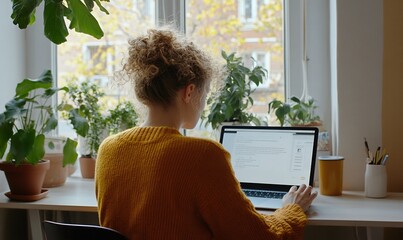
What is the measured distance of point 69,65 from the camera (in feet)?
8.57

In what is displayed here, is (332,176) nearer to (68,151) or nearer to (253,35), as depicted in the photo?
(253,35)

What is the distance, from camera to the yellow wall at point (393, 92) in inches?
84.0

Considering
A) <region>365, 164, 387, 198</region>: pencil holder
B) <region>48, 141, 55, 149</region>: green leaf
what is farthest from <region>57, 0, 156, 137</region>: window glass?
<region>365, 164, 387, 198</region>: pencil holder

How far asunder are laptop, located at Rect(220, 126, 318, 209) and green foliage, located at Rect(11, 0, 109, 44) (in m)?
0.67

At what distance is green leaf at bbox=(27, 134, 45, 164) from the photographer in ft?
6.64

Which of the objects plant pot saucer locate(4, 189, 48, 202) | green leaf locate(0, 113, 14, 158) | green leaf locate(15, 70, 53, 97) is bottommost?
plant pot saucer locate(4, 189, 48, 202)

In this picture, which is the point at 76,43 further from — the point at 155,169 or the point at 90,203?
the point at 155,169

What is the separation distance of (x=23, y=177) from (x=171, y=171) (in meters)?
0.87

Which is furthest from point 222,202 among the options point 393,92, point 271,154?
point 393,92

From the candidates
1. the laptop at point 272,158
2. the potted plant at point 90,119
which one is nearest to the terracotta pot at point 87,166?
the potted plant at point 90,119

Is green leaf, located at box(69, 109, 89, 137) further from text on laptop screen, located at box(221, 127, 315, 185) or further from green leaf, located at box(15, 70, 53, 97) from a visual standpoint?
text on laptop screen, located at box(221, 127, 315, 185)

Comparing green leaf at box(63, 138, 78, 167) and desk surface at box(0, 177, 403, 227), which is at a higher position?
green leaf at box(63, 138, 78, 167)

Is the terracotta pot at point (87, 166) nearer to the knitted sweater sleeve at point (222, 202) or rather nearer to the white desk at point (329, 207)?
the white desk at point (329, 207)

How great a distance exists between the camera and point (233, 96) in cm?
227
